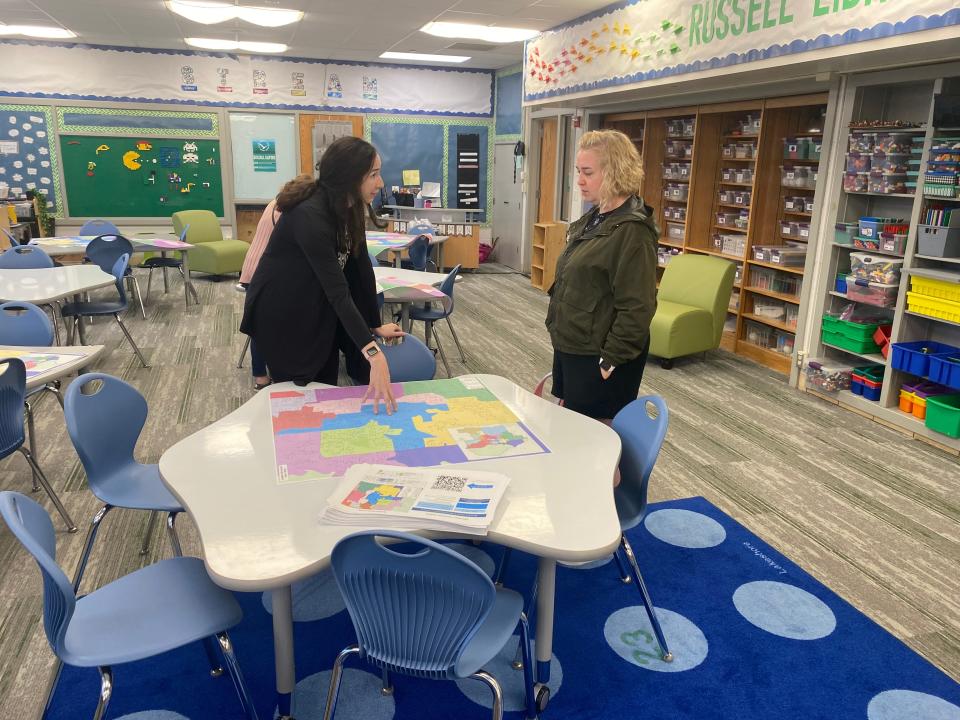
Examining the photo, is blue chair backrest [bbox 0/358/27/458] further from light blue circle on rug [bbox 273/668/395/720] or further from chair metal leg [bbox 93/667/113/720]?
light blue circle on rug [bbox 273/668/395/720]

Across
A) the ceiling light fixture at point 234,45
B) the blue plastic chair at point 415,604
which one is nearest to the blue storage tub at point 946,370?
the blue plastic chair at point 415,604

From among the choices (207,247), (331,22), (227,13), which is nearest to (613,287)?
(227,13)

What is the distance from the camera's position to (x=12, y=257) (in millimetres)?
5656

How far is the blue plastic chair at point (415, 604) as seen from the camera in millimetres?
1634

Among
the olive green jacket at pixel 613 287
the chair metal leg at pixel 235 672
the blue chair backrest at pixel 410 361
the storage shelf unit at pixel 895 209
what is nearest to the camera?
the chair metal leg at pixel 235 672

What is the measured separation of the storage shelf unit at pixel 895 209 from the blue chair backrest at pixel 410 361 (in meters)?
3.11

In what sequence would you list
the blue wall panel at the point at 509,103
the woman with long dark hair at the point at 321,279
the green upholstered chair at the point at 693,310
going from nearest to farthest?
the woman with long dark hair at the point at 321,279 < the green upholstered chair at the point at 693,310 < the blue wall panel at the point at 509,103

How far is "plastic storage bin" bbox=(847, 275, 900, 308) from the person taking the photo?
4734 mm

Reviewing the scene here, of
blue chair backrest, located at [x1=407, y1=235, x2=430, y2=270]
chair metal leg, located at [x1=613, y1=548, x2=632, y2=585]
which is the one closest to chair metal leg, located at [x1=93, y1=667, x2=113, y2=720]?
chair metal leg, located at [x1=613, y1=548, x2=632, y2=585]

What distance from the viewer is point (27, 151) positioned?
9719mm

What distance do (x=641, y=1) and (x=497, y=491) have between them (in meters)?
5.07

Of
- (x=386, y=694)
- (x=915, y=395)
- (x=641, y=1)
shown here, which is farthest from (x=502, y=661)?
(x=641, y=1)

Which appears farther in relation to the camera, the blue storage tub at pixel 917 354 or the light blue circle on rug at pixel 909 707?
the blue storage tub at pixel 917 354

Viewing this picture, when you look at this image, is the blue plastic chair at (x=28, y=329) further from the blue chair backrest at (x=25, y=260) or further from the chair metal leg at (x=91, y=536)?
the blue chair backrest at (x=25, y=260)
